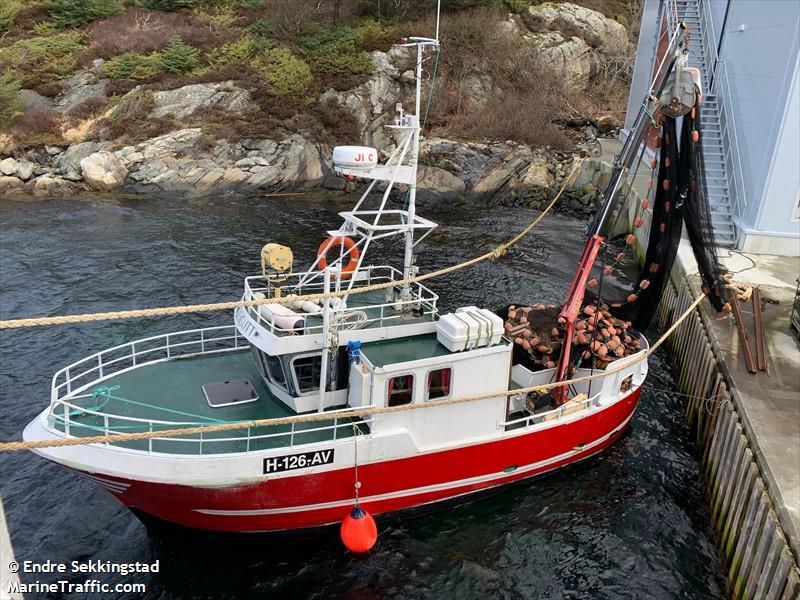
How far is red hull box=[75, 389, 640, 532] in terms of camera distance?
34.4ft

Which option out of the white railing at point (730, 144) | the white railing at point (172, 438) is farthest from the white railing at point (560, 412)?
the white railing at point (730, 144)

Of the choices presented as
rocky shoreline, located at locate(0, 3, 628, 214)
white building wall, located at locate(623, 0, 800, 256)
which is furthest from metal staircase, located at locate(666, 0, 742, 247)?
rocky shoreline, located at locate(0, 3, 628, 214)

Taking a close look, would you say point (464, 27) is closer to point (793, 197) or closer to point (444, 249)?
point (444, 249)

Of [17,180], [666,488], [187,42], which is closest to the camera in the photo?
[666,488]

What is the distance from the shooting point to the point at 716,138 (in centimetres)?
2512

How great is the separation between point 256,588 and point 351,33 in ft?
142

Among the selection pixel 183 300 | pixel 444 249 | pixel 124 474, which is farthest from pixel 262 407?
pixel 444 249

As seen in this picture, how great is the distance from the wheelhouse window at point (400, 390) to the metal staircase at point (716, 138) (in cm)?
1674

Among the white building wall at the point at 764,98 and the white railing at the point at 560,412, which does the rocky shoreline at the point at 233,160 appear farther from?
the white railing at the point at 560,412

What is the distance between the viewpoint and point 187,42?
147 ft

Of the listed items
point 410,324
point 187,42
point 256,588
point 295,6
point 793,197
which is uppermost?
point 295,6

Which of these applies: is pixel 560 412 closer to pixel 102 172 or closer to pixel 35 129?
pixel 102 172

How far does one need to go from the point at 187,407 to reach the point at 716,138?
2347cm

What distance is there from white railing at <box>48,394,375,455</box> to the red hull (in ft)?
2.00
